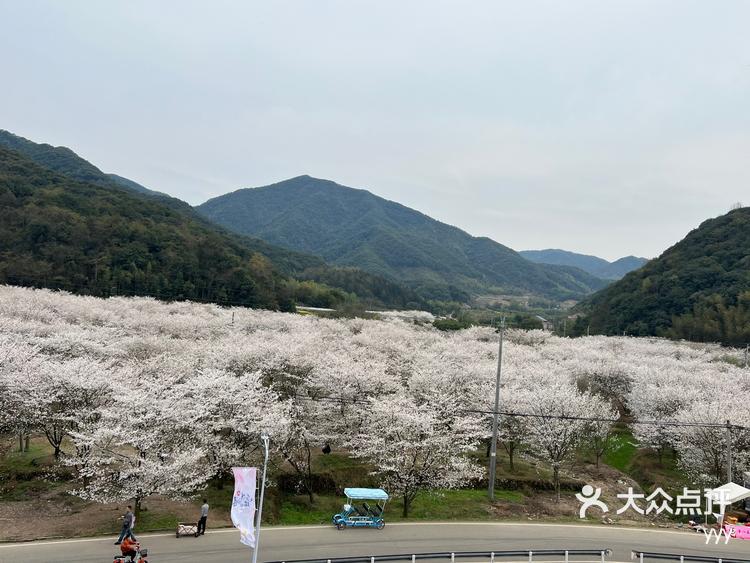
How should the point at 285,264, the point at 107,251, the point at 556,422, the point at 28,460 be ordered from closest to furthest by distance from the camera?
the point at 28,460, the point at 556,422, the point at 107,251, the point at 285,264

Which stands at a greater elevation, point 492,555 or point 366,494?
point 366,494

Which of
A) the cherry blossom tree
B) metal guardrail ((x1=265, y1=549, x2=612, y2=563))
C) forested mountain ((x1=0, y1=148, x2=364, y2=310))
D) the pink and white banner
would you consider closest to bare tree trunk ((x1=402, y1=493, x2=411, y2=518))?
metal guardrail ((x1=265, y1=549, x2=612, y2=563))

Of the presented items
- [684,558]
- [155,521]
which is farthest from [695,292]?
[155,521]

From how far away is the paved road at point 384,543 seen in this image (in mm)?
14969

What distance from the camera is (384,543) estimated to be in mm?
17078

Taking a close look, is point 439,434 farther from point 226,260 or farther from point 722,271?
point 722,271

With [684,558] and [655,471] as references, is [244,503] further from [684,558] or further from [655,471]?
[655,471]

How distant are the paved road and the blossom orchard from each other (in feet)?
6.70

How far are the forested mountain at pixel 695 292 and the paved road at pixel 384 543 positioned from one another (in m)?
68.4

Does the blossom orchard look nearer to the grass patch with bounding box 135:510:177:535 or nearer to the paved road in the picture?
the grass patch with bounding box 135:510:177:535

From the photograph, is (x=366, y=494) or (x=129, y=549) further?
(x=366, y=494)

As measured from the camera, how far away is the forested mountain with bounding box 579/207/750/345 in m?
76.1

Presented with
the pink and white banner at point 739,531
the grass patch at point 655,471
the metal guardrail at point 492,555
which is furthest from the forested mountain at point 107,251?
the pink and white banner at point 739,531

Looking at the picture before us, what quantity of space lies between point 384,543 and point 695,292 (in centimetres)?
9394
